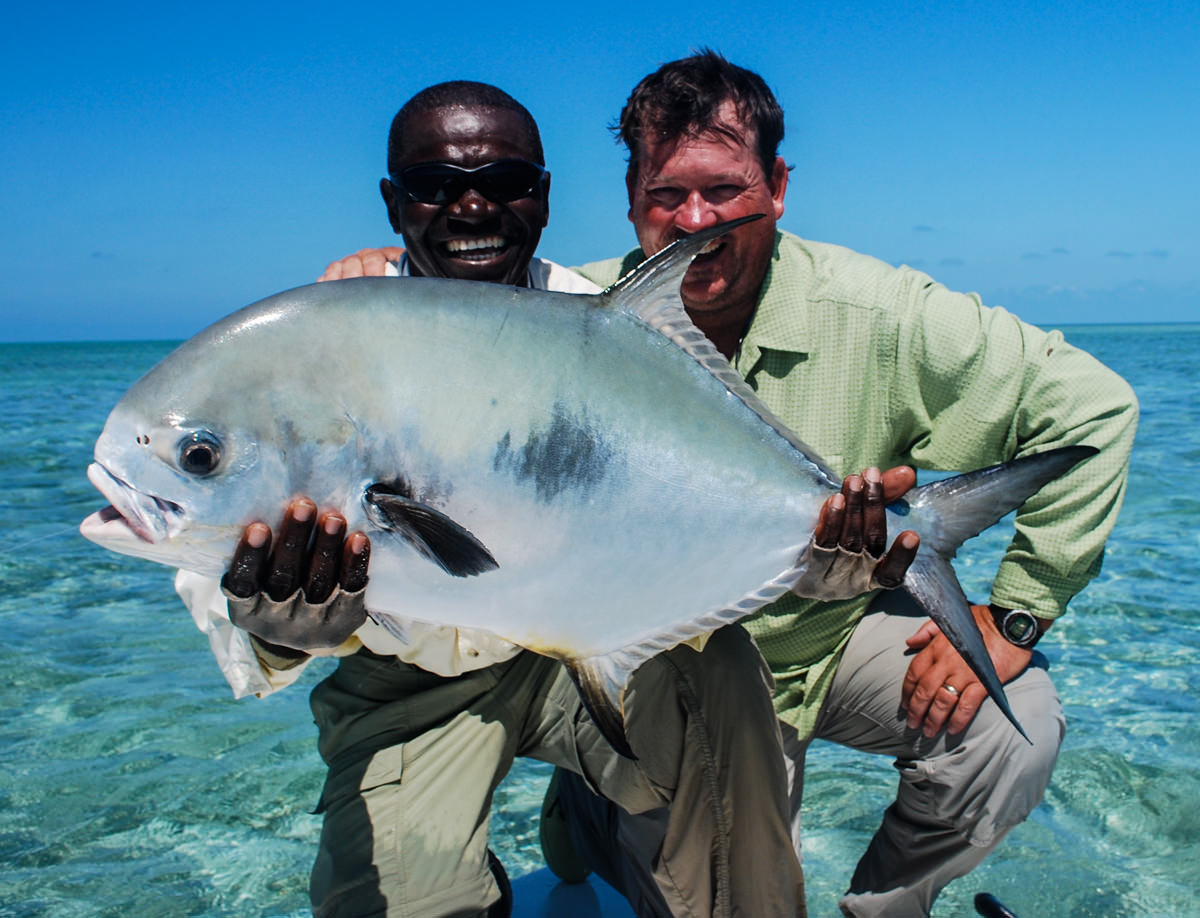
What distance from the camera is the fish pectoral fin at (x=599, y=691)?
176cm

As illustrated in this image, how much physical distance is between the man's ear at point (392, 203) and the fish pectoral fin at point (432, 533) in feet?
4.12

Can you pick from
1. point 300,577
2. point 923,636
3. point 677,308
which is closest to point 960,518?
point 677,308

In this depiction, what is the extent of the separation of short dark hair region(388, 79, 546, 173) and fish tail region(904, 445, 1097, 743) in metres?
1.42

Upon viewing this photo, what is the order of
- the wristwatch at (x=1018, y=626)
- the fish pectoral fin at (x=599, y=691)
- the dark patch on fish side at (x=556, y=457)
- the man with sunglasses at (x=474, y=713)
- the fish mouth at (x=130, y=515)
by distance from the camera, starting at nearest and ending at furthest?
the fish mouth at (x=130, y=515)
the dark patch on fish side at (x=556, y=457)
the fish pectoral fin at (x=599, y=691)
the man with sunglasses at (x=474, y=713)
the wristwatch at (x=1018, y=626)

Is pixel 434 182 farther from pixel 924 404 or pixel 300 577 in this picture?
pixel 924 404

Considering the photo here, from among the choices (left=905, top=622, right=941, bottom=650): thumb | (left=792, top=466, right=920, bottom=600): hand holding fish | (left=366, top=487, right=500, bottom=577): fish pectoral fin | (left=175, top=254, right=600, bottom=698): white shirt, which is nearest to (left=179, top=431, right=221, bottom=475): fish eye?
(left=366, top=487, right=500, bottom=577): fish pectoral fin

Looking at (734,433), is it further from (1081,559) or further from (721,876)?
(1081,559)

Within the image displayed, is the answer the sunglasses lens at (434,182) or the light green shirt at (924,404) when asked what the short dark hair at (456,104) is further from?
the light green shirt at (924,404)

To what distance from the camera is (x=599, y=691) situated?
1.79m

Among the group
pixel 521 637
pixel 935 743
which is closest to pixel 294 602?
pixel 521 637

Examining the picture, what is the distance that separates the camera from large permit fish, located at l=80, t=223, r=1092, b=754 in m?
1.59

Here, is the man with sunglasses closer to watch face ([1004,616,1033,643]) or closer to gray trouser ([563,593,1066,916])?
gray trouser ([563,593,1066,916])

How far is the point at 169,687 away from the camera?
471 cm

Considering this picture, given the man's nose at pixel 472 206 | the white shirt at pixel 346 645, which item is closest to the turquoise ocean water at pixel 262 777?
the white shirt at pixel 346 645
